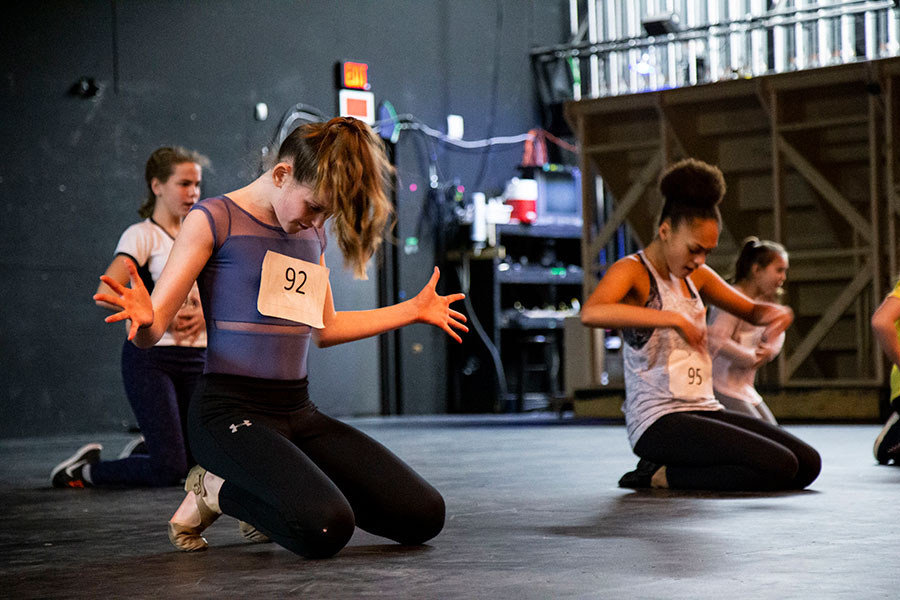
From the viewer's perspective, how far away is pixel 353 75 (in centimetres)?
1049

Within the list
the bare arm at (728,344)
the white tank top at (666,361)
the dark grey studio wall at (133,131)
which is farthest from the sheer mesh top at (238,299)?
the dark grey studio wall at (133,131)

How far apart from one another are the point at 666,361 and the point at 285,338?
1476mm

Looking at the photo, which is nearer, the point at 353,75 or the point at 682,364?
the point at 682,364

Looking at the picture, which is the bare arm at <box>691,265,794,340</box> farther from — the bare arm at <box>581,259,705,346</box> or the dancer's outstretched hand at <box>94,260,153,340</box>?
the dancer's outstretched hand at <box>94,260,153,340</box>

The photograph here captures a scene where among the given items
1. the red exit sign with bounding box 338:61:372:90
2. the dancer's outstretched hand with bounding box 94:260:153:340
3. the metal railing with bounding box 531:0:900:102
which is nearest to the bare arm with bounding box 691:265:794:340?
the dancer's outstretched hand with bounding box 94:260:153:340

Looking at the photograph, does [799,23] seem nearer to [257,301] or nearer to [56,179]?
[56,179]

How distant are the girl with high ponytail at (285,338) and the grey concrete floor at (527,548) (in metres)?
0.10

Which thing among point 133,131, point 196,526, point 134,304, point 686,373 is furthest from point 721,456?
point 133,131

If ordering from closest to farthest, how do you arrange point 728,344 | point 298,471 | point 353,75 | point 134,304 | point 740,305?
point 134,304
point 298,471
point 740,305
point 728,344
point 353,75

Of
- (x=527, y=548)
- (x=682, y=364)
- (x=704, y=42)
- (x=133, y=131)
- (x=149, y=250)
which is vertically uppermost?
(x=704, y=42)

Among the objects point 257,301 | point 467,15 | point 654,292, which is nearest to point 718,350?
point 654,292

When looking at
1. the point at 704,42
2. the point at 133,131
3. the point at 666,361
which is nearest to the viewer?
the point at 666,361

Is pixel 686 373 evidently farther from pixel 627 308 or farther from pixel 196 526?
pixel 196 526

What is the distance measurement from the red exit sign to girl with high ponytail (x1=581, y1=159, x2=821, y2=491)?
686cm
